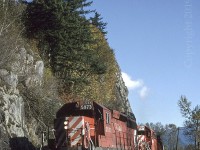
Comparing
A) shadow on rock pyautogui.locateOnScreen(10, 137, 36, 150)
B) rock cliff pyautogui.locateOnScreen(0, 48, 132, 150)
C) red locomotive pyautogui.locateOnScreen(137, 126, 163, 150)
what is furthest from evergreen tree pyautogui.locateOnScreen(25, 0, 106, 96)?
shadow on rock pyautogui.locateOnScreen(10, 137, 36, 150)

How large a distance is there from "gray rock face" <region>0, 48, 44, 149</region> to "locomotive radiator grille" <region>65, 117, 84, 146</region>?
3467 millimetres

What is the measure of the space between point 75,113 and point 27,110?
8.20 m

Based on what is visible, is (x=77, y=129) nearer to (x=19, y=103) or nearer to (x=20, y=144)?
(x=20, y=144)

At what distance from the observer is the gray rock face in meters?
20.1

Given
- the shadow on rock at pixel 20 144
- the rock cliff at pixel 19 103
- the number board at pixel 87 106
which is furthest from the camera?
the rock cliff at pixel 19 103

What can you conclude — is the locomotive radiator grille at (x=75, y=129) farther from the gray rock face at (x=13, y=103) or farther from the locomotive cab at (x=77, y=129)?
the gray rock face at (x=13, y=103)

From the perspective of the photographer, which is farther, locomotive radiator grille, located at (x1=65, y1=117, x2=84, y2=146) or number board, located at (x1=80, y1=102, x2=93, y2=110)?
number board, located at (x1=80, y1=102, x2=93, y2=110)

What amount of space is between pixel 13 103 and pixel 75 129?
6.13 metres

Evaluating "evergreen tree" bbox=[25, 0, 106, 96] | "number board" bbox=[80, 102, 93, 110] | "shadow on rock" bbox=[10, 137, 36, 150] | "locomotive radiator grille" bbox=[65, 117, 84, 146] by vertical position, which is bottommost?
"shadow on rock" bbox=[10, 137, 36, 150]

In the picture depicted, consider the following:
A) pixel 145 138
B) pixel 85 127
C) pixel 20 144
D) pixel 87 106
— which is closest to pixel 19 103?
pixel 20 144

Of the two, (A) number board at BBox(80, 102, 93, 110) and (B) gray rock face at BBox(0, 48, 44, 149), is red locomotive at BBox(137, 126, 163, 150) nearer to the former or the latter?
(B) gray rock face at BBox(0, 48, 44, 149)

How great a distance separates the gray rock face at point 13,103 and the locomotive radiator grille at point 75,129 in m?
3.47

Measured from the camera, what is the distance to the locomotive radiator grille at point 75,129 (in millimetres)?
17562

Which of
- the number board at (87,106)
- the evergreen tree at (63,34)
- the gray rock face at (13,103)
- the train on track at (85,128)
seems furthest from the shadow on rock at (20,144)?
the evergreen tree at (63,34)
